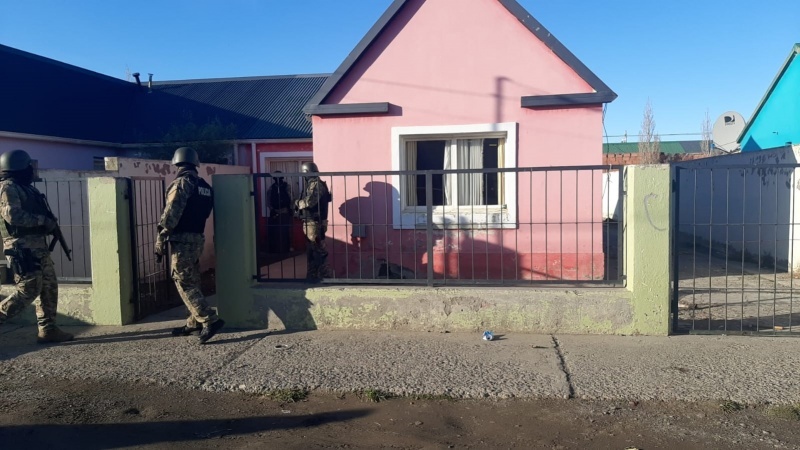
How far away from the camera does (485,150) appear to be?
27.6 ft

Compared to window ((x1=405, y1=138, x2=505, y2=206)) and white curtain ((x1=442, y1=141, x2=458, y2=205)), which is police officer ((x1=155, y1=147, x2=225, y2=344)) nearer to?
window ((x1=405, y1=138, x2=505, y2=206))

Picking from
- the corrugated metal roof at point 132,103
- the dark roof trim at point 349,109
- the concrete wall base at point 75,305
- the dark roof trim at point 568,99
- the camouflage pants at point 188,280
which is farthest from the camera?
the corrugated metal roof at point 132,103

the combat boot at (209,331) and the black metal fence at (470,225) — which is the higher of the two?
the black metal fence at (470,225)

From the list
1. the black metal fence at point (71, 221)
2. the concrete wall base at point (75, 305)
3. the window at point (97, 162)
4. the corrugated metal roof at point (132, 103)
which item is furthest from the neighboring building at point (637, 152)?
the concrete wall base at point (75, 305)

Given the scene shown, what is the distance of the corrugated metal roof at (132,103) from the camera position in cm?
1323

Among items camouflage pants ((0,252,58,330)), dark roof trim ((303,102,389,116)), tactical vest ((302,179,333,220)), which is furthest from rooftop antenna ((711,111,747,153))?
camouflage pants ((0,252,58,330))

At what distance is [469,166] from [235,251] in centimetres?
375

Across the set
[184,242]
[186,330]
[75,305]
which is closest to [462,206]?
[184,242]

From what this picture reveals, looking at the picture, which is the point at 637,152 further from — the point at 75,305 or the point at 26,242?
the point at 26,242

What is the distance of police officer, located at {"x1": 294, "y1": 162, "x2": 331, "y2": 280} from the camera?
24.5 ft

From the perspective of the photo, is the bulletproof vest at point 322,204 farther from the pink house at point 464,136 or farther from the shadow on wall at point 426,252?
the pink house at point 464,136

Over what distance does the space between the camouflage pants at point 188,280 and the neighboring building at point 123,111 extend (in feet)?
24.2

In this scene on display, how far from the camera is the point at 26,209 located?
577 centimetres

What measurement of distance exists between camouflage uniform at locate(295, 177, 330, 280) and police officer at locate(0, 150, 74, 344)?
2.83 meters
